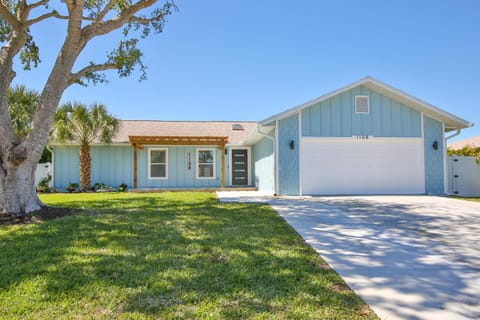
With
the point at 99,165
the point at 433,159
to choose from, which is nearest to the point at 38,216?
the point at 99,165

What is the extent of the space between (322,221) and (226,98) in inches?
540

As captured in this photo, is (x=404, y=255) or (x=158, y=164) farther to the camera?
(x=158, y=164)

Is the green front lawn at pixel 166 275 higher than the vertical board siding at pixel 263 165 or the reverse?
the reverse

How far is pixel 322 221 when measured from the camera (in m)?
5.45

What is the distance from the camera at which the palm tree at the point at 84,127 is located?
11.9 meters

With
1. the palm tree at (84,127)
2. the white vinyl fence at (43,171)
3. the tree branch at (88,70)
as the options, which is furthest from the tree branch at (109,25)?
the white vinyl fence at (43,171)

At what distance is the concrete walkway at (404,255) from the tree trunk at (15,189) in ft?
18.4

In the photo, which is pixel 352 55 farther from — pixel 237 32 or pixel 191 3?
pixel 191 3

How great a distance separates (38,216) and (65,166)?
8928 mm

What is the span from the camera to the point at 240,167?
575 inches

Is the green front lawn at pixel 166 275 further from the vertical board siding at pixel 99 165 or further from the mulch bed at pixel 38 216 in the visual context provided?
the vertical board siding at pixel 99 165

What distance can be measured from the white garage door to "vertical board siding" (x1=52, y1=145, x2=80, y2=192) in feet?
37.0

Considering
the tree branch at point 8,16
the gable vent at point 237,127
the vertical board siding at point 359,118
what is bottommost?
the vertical board siding at point 359,118

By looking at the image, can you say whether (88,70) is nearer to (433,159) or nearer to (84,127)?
(84,127)
